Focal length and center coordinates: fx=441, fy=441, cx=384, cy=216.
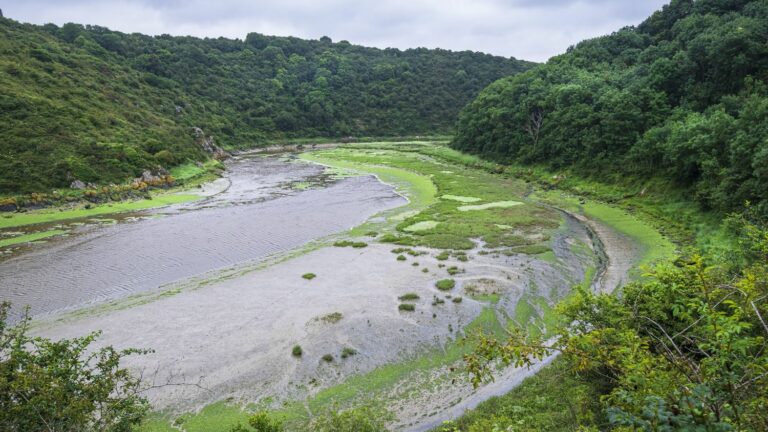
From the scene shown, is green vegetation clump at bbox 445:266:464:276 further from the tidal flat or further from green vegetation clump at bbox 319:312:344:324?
green vegetation clump at bbox 319:312:344:324

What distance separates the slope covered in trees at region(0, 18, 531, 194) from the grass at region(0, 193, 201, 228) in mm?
5593

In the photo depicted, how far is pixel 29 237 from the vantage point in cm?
4238

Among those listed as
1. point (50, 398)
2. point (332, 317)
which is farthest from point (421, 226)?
point (50, 398)

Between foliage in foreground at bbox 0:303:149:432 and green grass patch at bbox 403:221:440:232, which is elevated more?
foliage in foreground at bbox 0:303:149:432

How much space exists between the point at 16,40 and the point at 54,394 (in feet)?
414

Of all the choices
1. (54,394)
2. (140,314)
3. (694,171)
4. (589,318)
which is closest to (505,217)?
(694,171)

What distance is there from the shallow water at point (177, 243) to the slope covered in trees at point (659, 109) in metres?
31.9

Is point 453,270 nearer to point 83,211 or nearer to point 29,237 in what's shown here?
point 29,237

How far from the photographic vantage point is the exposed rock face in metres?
109

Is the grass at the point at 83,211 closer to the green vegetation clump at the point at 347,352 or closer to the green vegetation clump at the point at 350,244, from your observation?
the green vegetation clump at the point at 350,244

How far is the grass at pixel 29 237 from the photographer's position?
40.5 m

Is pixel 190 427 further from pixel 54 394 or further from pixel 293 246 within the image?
pixel 293 246

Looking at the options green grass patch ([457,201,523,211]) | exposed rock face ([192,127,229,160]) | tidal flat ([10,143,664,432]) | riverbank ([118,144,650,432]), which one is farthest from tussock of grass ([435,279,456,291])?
exposed rock face ([192,127,229,160])

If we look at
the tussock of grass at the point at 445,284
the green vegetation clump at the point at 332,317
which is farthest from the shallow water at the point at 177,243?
the tussock of grass at the point at 445,284
